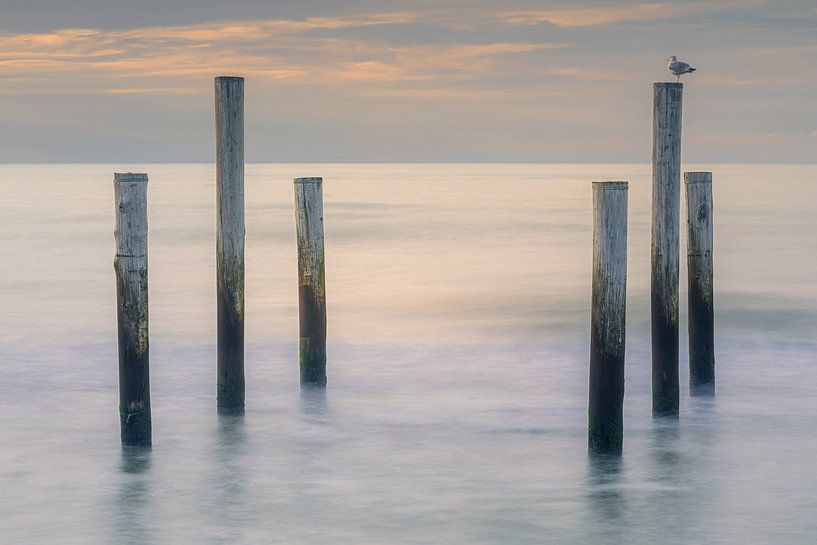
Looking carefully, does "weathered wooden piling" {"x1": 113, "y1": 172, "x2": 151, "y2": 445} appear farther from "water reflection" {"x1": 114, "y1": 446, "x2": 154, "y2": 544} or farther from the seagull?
the seagull

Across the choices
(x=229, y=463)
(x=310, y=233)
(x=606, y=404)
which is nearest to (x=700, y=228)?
(x=606, y=404)

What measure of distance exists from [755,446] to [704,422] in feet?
2.35

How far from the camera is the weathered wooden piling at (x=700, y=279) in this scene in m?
11.0

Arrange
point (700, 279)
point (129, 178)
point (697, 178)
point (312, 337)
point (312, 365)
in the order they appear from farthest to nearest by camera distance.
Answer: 1. point (312, 365)
2. point (312, 337)
3. point (700, 279)
4. point (697, 178)
5. point (129, 178)

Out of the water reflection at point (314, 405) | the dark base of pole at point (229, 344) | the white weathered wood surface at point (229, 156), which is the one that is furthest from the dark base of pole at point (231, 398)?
the white weathered wood surface at point (229, 156)

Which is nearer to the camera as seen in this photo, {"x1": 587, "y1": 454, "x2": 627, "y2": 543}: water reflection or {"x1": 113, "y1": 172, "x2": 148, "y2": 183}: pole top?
{"x1": 587, "y1": 454, "x2": 627, "y2": 543}: water reflection

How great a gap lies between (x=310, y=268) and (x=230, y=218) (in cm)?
159

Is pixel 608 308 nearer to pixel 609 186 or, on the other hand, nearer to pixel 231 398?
pixel 609 186

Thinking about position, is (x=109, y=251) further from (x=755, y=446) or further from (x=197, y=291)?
(x=755, y=446)

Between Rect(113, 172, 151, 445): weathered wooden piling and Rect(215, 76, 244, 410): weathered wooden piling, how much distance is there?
99cm

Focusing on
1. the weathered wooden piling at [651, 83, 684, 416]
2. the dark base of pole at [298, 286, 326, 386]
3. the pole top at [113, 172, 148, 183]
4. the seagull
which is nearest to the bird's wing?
the seagull

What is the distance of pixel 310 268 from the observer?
451 inches

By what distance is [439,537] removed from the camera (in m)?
7.70

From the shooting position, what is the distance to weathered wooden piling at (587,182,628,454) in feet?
28.3
